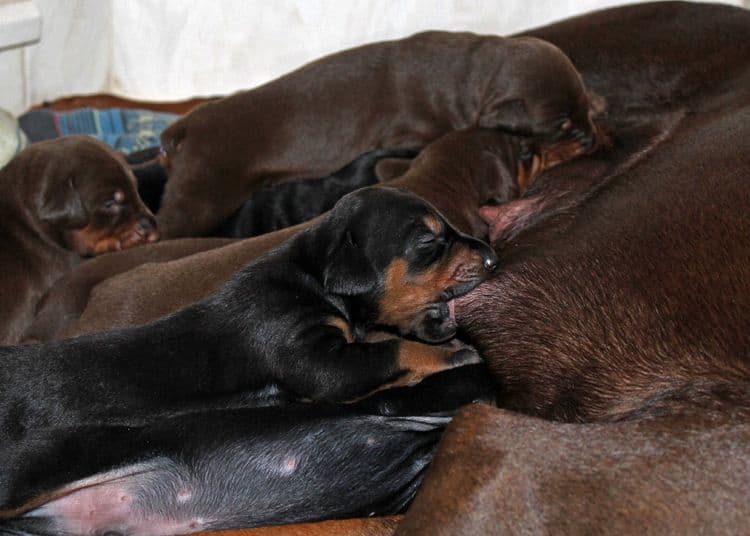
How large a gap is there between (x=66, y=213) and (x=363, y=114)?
34.6 inches

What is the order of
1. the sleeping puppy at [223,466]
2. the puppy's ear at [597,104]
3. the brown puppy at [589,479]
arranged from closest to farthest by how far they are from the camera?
the brown puppy at [589,479] → the sleeping puppy at [223,466] → the puppy's ear at [597,104]

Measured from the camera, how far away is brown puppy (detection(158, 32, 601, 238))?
2990 mm

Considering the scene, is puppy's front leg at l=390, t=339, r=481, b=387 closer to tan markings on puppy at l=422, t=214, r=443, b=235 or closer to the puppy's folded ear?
tan markings on puppy at l=422, t=214, r=443, b=235

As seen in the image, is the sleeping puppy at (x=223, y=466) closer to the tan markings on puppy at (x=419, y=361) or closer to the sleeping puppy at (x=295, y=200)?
the tan markings on puppy at (x=419, y=361)

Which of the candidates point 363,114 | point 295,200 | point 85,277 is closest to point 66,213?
point 85,277

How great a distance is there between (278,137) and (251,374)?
45.2 inches

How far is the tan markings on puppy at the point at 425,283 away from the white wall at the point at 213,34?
2299 millimetres

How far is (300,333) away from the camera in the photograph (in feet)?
7.12

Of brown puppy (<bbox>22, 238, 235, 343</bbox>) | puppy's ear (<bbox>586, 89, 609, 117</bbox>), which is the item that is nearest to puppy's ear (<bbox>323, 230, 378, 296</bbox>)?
brown puppy (<bbox>22, 238, 235, 343</bbox>)

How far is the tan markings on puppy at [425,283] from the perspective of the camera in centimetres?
226

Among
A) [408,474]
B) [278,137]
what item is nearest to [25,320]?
[278,137]

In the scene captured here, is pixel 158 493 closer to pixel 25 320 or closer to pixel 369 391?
pixel 369 391

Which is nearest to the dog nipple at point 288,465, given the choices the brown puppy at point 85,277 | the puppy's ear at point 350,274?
the puppy's ear at point 350,274

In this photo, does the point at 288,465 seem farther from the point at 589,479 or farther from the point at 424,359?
→ the point at 589,479
